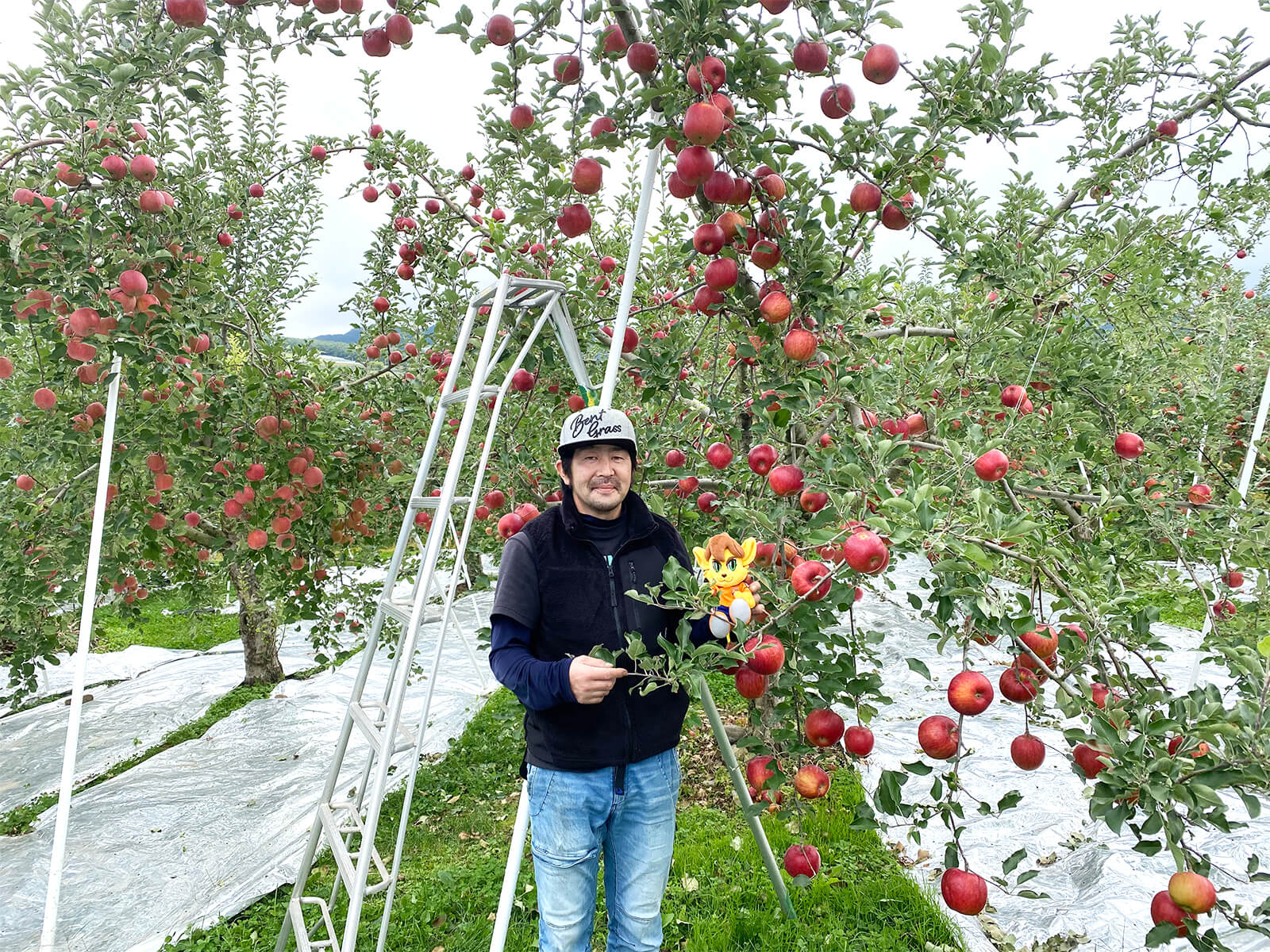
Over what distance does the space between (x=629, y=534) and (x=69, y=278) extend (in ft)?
6.16

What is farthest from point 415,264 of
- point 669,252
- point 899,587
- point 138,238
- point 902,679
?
point 899,587

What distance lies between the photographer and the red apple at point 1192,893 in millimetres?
1231

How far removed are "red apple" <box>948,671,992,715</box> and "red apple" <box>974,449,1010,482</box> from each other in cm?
42

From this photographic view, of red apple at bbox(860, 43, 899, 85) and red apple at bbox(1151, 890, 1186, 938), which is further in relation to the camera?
red apple at bbox(860, 43, 899, 85)

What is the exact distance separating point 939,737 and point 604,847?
927 millimetres

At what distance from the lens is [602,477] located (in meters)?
1.81

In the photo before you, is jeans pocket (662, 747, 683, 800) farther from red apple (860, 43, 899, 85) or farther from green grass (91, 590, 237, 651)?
green grass (91, 590, 237, 651)

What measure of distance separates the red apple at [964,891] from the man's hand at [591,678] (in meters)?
0.86

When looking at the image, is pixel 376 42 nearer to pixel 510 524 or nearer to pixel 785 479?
pixel 510 524

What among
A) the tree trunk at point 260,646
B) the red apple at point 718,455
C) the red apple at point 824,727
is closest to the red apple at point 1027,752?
the red apple at point 824,727

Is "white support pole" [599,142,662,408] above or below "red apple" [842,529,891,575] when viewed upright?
above

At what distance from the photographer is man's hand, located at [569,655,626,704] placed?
1.51m

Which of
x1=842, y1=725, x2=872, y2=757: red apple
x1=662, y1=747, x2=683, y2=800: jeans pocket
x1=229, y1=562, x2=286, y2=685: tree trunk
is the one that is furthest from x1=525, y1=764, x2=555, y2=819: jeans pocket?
x1=229, y1=562, x2=286, y2=685: tree trunk

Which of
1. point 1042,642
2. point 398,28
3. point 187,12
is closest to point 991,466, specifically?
point 1042,642
